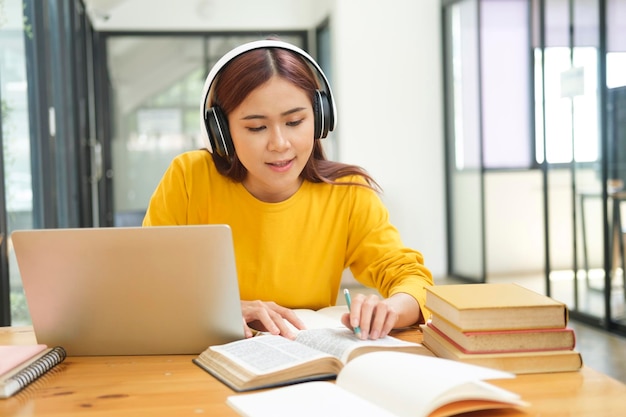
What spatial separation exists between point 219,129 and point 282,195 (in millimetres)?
270

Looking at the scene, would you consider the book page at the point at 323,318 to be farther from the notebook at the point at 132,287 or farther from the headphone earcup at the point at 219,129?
the headphone earcup at the point at 219,129

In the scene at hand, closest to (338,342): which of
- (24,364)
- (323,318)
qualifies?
(323,318)

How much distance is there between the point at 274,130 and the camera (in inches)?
60.2

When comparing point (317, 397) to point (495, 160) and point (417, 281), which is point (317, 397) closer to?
point (417, 281)

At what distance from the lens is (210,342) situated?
121 cm

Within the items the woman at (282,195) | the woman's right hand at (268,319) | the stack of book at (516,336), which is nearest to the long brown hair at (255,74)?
the woman at (282,195)

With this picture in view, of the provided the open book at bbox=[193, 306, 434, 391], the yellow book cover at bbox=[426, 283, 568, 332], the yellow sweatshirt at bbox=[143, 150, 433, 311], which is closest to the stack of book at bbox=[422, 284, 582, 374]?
the yellow book cover at bbox=[426, 283, 568, 332]

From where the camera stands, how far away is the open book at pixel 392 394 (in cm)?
85

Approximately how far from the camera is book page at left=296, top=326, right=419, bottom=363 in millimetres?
1121

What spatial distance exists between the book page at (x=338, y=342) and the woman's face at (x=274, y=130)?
0.44m

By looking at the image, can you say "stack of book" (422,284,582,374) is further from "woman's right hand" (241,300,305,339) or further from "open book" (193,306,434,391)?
"woman's right hand" (241,300,305,339)

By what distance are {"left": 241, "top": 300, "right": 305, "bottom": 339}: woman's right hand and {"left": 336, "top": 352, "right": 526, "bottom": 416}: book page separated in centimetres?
30

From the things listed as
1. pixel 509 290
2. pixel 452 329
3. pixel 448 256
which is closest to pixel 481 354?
pixel 452 329

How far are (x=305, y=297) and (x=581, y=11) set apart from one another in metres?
3.20
